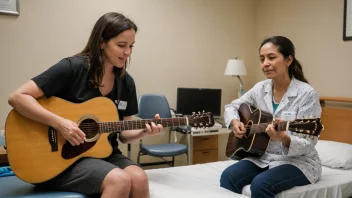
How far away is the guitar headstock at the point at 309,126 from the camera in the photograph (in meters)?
1.68

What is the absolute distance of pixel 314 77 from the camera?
3.67 m

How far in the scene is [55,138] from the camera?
158cm

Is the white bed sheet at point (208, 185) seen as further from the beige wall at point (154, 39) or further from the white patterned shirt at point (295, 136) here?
the beige wall at point (154, 39)

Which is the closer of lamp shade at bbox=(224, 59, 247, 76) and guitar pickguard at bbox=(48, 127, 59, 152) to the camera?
guitar pickguard at bbox=(48, 127, 59, 152)

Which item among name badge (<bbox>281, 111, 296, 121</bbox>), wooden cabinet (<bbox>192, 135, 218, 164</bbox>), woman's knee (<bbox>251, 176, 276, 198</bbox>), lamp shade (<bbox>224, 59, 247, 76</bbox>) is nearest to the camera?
woman's knee (<bbox>251, 176, 276, 198</bbox>)

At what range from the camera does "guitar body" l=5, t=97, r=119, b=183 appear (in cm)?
150

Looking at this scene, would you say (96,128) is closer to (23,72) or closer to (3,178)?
(3,178)

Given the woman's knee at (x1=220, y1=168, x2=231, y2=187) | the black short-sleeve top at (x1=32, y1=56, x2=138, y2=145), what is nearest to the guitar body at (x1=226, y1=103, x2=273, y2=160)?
the woman's knee at (x1=220, y1=168, x2=231, y2=187)

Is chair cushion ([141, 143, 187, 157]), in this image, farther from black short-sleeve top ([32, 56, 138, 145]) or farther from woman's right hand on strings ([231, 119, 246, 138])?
black short-sleeve top ([32, 56, 138, 145])

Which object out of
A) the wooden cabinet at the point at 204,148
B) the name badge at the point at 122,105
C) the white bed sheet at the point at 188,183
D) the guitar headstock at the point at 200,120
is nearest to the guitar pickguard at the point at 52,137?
the name badge at the point at 122,105

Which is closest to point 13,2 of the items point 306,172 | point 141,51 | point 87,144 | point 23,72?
point 23,72

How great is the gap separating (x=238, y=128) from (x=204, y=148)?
1776 millimetres

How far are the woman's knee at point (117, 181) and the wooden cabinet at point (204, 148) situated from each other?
2.35m

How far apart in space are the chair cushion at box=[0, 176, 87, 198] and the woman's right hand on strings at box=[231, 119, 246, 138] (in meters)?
1.10
